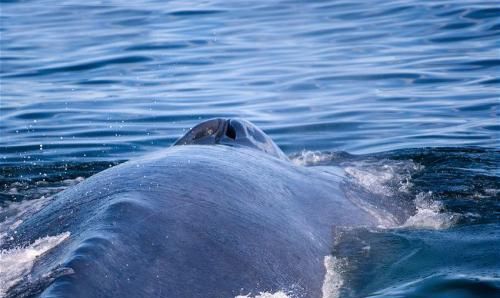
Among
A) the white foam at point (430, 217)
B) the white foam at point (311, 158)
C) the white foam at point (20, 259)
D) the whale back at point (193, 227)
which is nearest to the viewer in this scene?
the whale back at point (193, 227)

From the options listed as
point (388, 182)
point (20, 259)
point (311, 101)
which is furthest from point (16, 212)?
point (311, 101)

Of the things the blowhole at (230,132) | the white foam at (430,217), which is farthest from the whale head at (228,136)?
the white foam at (430,217)

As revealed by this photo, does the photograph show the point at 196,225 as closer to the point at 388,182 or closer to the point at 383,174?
the point at 388,182

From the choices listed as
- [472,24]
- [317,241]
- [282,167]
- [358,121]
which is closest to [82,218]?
[317,241]

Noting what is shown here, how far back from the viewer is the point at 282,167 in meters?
8.20

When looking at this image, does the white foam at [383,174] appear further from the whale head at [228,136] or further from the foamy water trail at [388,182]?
the whale head at [228,136]

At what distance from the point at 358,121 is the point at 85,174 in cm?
501

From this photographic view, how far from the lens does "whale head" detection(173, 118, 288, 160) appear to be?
8.50 m

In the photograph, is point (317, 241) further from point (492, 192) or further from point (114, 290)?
point (492, 192)

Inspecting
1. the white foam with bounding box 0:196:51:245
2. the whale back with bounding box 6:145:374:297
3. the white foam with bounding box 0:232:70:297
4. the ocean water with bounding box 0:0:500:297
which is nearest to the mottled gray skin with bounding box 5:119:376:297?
the whale back with bounding box 6:145:374:297

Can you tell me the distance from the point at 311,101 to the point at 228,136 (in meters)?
8.45

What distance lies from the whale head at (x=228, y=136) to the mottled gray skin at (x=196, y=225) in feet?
0.13

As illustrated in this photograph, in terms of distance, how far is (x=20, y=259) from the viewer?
18.7ft

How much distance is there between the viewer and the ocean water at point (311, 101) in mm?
7661
